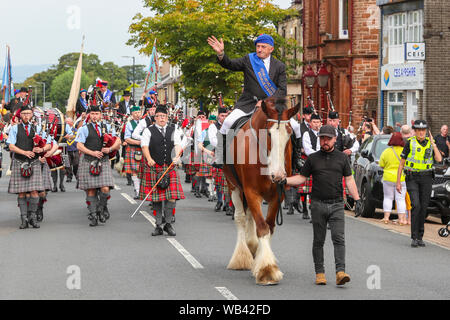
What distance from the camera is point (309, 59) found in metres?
45.1

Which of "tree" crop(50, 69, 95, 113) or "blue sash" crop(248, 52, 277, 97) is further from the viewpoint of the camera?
"tree" crop(50, 69, 95, 113)

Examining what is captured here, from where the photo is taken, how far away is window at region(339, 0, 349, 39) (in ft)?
132

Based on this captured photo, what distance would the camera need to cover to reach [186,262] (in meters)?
11.2

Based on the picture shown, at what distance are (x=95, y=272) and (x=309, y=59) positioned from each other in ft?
117

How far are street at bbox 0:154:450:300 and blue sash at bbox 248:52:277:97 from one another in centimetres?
216

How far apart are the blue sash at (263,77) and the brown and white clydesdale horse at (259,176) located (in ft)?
2.08

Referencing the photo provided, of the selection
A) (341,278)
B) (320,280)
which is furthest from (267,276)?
(341,278)

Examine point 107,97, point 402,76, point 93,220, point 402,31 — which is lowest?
point 93,220

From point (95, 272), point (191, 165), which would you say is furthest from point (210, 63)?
point (95, 272)

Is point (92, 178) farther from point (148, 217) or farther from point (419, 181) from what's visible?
point (419, 181)

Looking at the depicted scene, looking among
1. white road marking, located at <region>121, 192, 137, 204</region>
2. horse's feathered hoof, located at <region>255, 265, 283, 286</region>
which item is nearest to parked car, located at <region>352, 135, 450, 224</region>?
white road marking, located at <region>121, 192, 137, 204</region>

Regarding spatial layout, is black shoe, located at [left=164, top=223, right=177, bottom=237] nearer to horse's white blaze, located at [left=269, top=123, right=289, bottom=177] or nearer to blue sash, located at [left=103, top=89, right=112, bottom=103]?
horse's white blaze, located at [left=269, top=123, right=289, bottom=177]

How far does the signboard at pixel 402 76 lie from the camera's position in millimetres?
31125

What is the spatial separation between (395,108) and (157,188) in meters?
21.9
